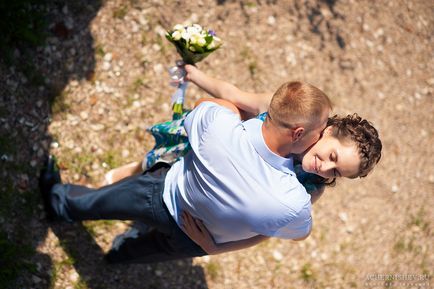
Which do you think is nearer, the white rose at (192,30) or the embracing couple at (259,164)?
the embracing couple at (259,164)

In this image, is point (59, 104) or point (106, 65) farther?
point (106, 65)

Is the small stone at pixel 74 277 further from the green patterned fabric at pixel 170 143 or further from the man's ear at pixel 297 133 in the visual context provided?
the man's ear at pixel 297 133

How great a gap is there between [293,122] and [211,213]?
0.80 meters

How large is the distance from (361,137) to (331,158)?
9.3 inches

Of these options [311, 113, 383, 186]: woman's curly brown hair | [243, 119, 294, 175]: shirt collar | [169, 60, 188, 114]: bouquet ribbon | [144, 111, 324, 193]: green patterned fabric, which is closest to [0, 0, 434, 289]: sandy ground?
[144, 111, 324, 193]: green patterned fabric

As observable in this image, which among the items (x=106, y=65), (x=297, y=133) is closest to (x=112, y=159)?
(x=106, y=65)

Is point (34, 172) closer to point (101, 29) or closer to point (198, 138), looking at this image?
point (101, 29)

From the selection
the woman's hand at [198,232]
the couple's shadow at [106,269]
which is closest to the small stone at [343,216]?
the couple's shadow at [106,269]

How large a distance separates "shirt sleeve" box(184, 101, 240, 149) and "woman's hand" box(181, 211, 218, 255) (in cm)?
61

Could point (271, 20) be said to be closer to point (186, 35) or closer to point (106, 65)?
point (106, 65)

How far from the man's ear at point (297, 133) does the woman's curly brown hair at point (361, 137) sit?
29 cm

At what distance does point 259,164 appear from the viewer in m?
3.01

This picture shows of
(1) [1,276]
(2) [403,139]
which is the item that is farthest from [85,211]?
(2) [403,139]

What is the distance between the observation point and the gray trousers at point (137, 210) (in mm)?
3842
